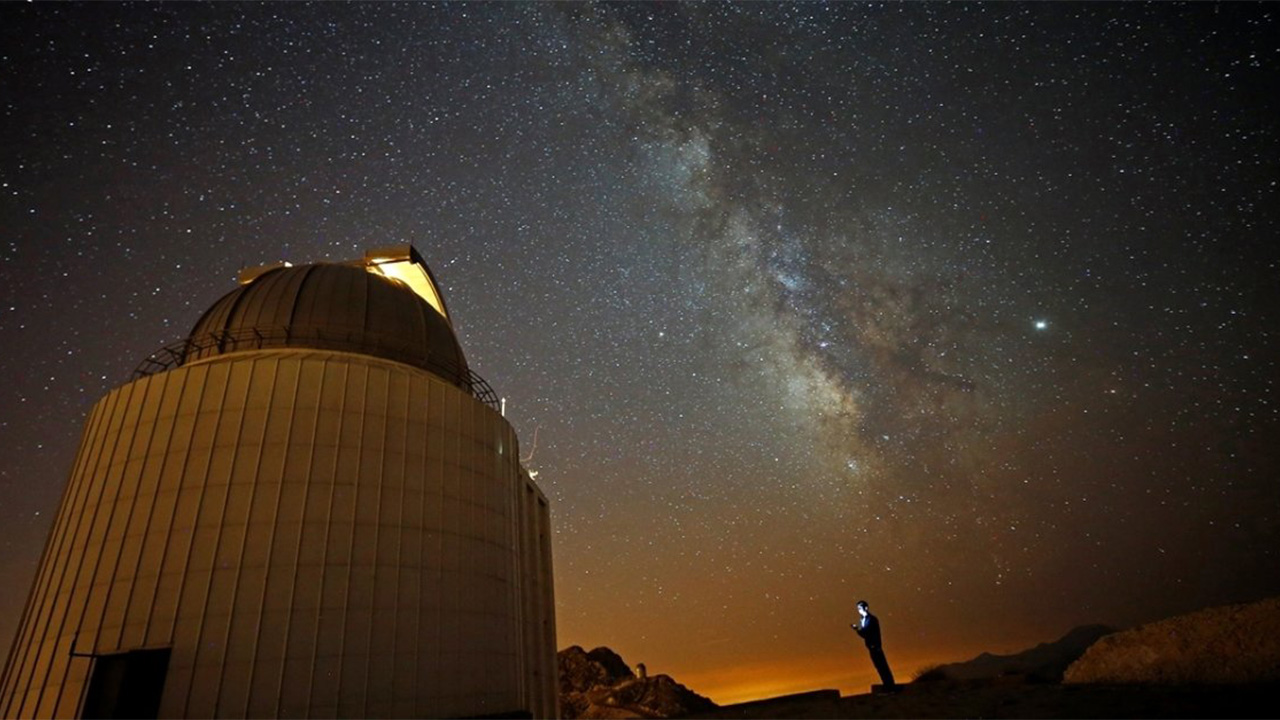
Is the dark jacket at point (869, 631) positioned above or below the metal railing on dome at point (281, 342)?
below

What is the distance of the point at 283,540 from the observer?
12484 millimetres

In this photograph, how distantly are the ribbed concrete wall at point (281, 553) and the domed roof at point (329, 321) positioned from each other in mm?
1066

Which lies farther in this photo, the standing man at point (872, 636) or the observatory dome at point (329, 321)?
the observatory dome at point (329, 321)

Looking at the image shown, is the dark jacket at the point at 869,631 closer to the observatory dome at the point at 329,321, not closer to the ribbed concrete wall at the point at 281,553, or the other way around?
the ribbed concrete wall at the point at 281,553

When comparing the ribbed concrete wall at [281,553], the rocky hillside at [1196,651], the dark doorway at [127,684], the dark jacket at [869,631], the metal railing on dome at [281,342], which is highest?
the metal railing on dome at [281,342]

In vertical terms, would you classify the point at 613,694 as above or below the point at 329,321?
below

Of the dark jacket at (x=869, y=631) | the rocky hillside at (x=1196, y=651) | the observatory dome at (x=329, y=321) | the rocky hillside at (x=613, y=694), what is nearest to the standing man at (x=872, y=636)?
the dark jacket at (x=869, y=631)

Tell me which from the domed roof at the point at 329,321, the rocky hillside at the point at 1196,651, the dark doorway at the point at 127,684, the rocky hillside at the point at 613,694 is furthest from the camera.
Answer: the rocky hillside at the point at 613,694

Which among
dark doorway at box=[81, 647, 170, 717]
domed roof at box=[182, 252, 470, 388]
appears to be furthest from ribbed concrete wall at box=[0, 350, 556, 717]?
domed roof at box=[182, 252, 470, 388]

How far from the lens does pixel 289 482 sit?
13062mm

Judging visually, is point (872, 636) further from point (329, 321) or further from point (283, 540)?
point (329, 321)

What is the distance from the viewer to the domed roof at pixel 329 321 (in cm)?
1552

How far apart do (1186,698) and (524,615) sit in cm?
1489

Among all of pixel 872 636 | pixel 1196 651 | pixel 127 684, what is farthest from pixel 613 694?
pixel 1196 651
